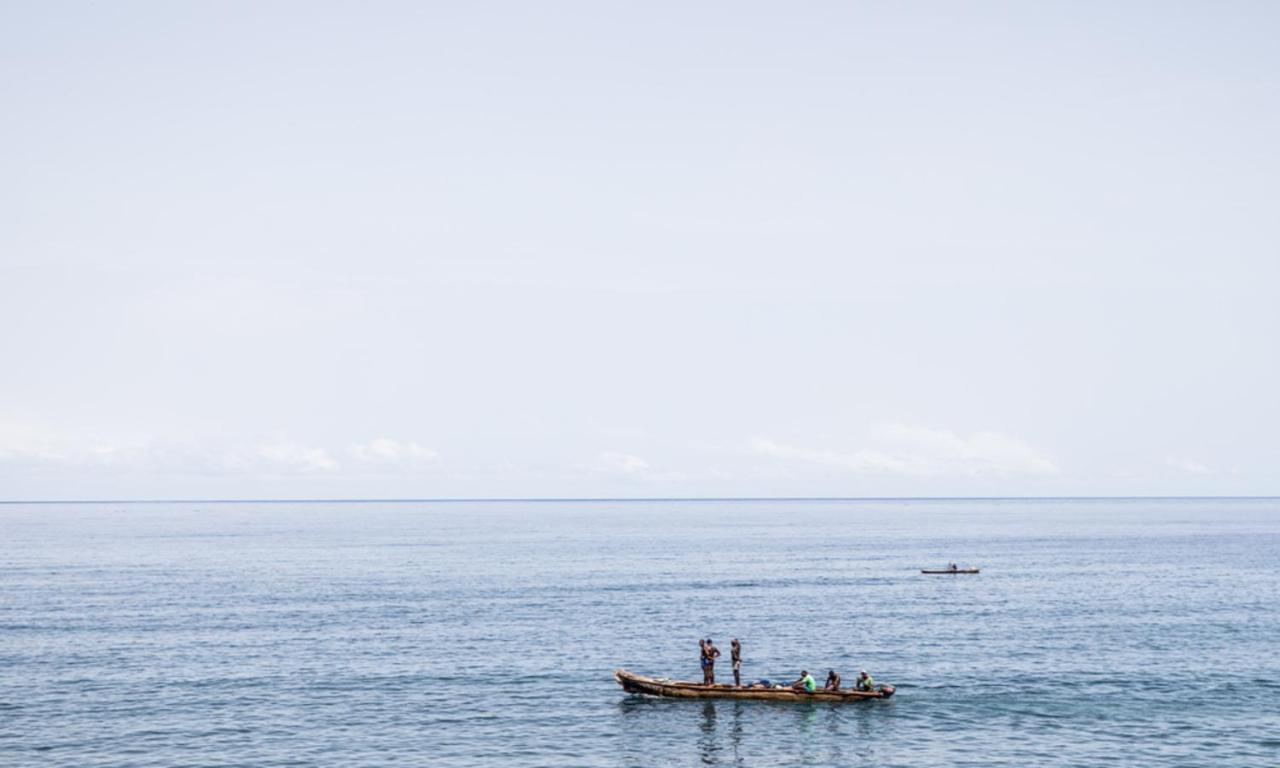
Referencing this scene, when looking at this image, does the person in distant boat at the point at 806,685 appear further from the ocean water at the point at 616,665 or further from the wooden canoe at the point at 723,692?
the ocean water at the point at 616,665

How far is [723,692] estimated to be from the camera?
218 ft

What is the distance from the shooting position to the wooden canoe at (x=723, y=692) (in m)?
65.4

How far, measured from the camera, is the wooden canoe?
65375mm

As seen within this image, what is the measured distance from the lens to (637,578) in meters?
141

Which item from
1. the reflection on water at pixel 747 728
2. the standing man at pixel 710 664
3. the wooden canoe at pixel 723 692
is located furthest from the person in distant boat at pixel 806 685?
the standing man at pixel 710 664

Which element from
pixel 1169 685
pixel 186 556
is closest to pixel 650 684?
pixel 1169 685

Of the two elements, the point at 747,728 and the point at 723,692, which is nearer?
the point at 747,728

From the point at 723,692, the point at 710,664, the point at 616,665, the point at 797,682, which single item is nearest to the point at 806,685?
the point at 797,682

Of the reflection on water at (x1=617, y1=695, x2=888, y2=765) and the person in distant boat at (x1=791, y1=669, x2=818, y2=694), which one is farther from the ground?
the person in distant boat at (x1=791, y1=669, x2=818, y2=694)

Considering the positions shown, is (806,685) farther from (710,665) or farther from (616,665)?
(616,665)

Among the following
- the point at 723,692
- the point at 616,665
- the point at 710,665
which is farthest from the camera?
the point at 616,665

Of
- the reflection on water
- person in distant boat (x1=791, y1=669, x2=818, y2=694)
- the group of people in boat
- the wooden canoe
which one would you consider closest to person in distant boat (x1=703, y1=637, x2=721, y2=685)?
the group of people in boat

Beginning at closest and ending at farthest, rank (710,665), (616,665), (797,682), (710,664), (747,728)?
Result: (747,728) → (797,682) → (710,664) → (710,665) → (616,665)

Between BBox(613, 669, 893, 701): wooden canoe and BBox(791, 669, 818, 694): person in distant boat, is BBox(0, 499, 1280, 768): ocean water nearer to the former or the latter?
BBox(613, 669, 893, 701): wooden canoe
